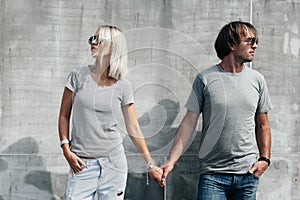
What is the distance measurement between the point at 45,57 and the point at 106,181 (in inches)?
37.4

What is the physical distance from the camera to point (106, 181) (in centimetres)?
285

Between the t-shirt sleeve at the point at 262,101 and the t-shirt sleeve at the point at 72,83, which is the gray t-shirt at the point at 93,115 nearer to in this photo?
the t-shirt sleeve at the point at 72,83

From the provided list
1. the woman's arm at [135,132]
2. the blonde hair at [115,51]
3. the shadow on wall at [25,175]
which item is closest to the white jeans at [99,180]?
the woman's arm at [135,132]

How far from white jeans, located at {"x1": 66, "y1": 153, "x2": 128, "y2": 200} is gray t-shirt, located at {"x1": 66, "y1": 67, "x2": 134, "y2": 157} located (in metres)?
0.05

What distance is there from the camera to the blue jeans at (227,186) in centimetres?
297

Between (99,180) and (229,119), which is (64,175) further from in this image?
(229,119)

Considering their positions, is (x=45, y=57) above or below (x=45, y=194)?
above

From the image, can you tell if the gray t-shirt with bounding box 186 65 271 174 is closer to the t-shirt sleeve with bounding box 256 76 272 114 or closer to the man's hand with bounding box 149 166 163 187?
the t-shirt sleeve with bounding box 256 76 272 114

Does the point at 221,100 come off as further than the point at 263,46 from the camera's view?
No

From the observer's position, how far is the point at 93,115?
2.83m

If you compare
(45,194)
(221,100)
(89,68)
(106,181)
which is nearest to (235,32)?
(221,100)

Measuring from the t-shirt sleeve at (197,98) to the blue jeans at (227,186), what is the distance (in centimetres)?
36

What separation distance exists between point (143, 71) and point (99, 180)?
877 millimetres

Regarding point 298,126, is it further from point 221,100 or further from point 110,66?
point 110,66
